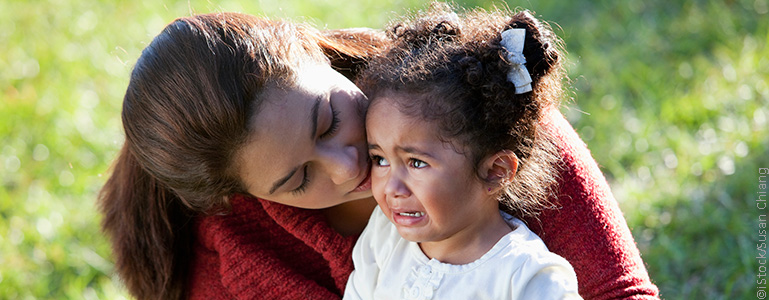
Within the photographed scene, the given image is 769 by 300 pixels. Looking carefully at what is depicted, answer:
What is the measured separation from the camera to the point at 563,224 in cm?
194

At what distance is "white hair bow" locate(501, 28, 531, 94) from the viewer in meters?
1.67

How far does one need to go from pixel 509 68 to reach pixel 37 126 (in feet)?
10.6

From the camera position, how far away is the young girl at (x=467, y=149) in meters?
1.69

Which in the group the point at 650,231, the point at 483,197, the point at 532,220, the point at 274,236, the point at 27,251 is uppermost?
the point at 483,197

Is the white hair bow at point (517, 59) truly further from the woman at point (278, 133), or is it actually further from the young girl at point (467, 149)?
the woman at point (278, 133)

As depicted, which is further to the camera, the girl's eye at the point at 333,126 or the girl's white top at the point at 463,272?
the girl's eye at the point at 333,126

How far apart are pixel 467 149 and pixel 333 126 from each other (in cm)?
37

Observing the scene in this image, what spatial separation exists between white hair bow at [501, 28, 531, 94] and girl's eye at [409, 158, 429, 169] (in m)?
0.26

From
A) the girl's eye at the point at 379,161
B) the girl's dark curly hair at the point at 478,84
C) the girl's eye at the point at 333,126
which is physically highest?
the girl's dark curly hair at the point at 478,84

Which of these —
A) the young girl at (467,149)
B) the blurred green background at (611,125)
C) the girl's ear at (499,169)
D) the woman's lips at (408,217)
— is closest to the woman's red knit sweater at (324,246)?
the young girl at (467,149)

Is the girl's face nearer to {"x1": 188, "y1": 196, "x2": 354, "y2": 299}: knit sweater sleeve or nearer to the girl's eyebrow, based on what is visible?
the girl's eyebrow

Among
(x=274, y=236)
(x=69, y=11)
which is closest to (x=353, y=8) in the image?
(x=69, y=11)

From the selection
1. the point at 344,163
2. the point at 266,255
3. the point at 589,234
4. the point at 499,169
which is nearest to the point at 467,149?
the point at 499,169

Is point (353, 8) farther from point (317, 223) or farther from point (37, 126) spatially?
point (317, 223)
